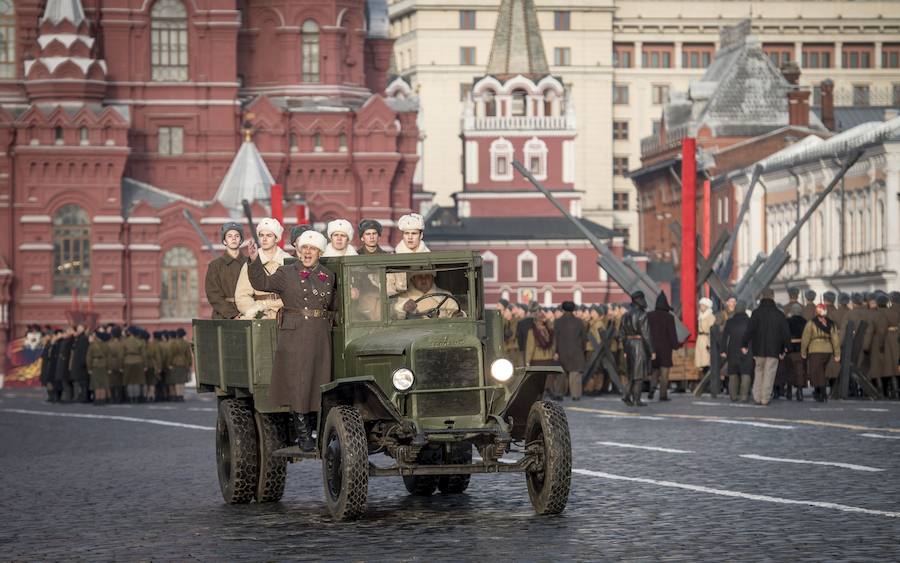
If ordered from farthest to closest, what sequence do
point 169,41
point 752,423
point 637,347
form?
point 169,41 < point 637,347 < point 752,423

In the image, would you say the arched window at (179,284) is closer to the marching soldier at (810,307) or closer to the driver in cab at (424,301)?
the marching soldier at (810,307)

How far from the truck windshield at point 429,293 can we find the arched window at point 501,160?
337 ft

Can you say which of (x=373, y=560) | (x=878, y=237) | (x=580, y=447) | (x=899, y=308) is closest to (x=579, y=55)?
(x=878, y=237)

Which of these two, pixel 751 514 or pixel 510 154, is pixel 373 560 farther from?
pixel 510 154

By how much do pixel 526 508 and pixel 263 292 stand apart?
8.51 ft

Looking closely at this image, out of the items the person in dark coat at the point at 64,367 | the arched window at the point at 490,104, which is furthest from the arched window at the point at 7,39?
the person in dark coat at the point at 64,367

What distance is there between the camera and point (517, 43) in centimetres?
12419

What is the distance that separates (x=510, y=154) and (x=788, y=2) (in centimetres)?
4298

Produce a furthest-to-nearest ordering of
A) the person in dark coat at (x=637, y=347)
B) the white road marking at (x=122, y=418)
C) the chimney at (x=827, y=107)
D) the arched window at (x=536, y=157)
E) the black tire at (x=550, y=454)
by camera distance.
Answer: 1. the arched window at (x=536, y=157)
2. the chimney at (x=827, y=107)
3. the person in dark coat at (x=637, y=347)
4. the white road marking at (x=122, y=418)
5. the black tire at (x=550, y=454)

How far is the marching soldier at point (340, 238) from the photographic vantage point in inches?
636

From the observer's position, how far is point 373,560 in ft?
40.2

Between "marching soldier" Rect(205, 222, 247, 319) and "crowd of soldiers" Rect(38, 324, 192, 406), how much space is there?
2435 cm

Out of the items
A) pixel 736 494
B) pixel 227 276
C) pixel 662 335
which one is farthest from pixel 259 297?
pixel 662 335

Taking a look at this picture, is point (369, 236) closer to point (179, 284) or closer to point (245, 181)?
point (179, 284)
